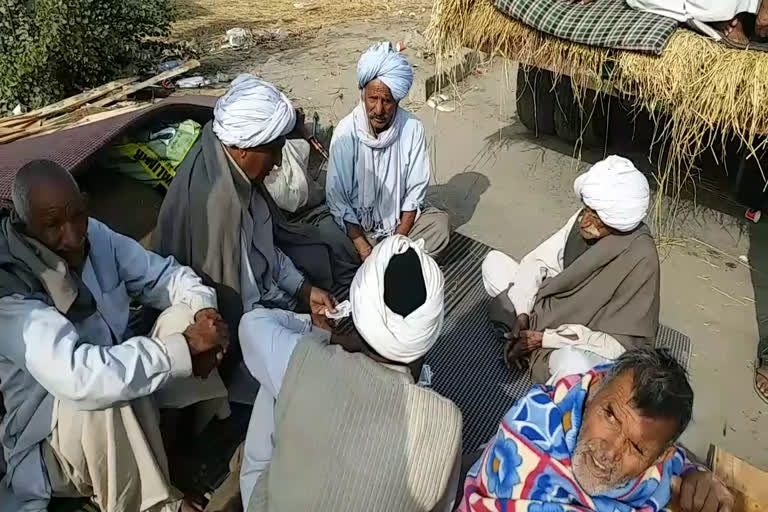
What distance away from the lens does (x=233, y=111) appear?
290 centimetres

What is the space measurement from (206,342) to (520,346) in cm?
161

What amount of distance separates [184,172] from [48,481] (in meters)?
1.25

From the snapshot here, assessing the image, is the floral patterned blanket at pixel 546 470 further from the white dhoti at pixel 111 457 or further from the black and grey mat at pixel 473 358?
the black and grey mat at pixel 473 358

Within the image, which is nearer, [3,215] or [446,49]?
[3,215]

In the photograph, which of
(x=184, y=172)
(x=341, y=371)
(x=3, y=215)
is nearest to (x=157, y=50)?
(x=184, y=172)

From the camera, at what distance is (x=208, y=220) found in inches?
116

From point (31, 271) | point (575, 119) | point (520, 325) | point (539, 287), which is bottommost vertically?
point (575, 119)

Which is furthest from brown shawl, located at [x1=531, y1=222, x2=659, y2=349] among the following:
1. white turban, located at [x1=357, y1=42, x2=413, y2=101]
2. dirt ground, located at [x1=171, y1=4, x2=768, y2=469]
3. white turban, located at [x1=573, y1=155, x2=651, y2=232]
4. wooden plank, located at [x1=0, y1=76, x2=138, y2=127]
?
wooden plank, located at [x1=0, y1=76, x2=138, y2=127]

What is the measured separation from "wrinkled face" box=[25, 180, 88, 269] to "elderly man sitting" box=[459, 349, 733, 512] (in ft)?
4.80

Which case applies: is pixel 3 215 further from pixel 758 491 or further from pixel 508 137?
pixel 508 137

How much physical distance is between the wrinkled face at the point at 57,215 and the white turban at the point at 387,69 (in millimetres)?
1937

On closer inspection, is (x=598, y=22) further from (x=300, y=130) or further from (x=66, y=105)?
(x=66, y=105)

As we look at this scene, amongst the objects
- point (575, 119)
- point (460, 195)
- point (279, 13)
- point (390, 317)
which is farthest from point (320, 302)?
point (279, 13)

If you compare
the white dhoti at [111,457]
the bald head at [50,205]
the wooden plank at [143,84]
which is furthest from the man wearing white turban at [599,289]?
the wooden plank at [143,84]
